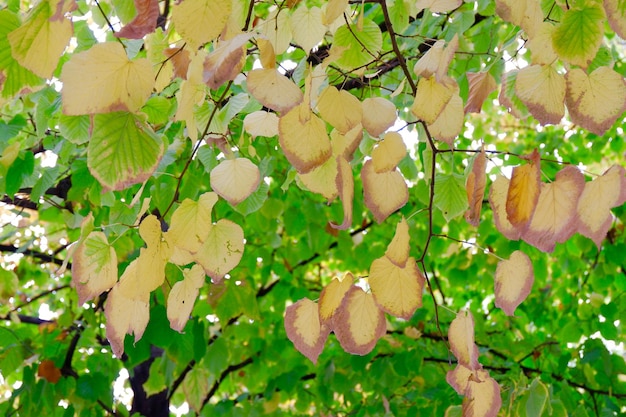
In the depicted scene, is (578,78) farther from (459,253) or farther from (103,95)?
(459,253)

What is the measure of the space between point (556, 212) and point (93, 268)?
52 centimetres

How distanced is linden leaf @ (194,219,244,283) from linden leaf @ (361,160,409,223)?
16cm

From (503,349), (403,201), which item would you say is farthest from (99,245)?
(503,349)

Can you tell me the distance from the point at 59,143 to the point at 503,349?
70.4 inches

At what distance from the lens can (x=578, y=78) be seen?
0.72 metres

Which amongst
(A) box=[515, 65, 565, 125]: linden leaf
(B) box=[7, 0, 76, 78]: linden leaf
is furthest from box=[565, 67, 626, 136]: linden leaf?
(B) box=[7, 0, 76, 78]: linden leaf

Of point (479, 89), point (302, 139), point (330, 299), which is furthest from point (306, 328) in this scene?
point (479, 89)

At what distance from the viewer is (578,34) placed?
2.21 ft

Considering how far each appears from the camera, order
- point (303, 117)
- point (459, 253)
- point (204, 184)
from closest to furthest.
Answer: point (303, 117), point (204, 184), point (459, 253)

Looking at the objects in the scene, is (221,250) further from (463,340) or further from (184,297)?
(463,340)

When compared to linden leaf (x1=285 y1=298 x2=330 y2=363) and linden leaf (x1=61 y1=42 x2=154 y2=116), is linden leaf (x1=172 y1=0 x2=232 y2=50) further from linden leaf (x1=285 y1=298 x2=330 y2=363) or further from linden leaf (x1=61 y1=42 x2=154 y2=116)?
linden leaf (x1=285 y1=298 x2=330 y2=363)

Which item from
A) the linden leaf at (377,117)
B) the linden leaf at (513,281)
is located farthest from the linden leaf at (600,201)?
the linden leaf at (377,117)

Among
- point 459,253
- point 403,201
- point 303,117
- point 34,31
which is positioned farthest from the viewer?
point 459,253

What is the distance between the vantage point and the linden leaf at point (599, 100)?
70 centimetres
